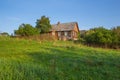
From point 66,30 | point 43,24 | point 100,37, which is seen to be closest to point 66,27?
point 66,30

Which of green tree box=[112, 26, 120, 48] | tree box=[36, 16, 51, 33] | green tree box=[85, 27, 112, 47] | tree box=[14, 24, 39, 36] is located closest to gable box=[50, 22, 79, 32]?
tree box=[36, 16, 51, 33]

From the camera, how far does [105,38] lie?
29703mm

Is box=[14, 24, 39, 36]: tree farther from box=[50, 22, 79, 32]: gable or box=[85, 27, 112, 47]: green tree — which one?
box=[50, 22, 79, 32]: gable

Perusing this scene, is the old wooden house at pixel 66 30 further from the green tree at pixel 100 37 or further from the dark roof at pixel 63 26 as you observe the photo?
the green tree at pixel 100 37

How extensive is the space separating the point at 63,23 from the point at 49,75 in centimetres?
4845

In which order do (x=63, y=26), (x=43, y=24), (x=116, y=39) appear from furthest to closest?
(x=63, y=26), (x=43, y=24), (x=116, y=39)

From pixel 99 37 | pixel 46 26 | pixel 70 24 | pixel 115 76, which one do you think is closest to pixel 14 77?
pixel 115 76

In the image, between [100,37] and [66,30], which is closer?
[100,37]

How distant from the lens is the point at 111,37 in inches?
1175

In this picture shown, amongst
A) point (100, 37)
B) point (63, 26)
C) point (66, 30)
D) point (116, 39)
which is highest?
point (63, 26)

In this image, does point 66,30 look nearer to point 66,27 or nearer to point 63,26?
point 66,27

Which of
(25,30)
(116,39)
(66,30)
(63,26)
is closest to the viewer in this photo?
(116,39)

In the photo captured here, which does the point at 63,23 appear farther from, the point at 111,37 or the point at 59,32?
the point at 111,37

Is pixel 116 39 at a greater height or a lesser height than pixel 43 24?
lesser
